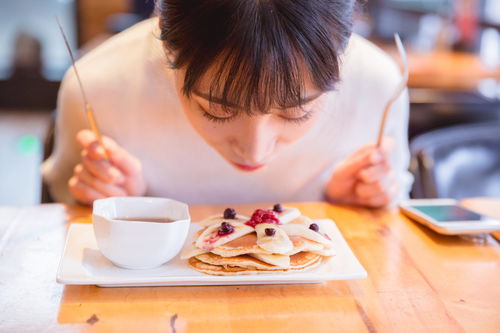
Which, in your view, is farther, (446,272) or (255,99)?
(446,272)

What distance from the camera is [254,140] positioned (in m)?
1.12

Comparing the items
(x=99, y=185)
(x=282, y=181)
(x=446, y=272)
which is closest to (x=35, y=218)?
(x=99, y=185)

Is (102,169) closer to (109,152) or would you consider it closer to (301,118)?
(109,152)

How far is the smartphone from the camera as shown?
4.30 ft

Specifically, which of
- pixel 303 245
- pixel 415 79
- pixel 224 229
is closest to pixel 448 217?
pixel 303 245

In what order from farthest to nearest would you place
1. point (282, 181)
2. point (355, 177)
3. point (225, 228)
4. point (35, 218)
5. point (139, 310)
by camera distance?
1. point (282, 181)
2. point (355, 177)
3. point (35, 218)
4. point (225, 228)
5. point (139, 310)

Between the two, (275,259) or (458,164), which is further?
(458,164)

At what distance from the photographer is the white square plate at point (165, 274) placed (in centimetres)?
102

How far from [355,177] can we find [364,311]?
1.88ft

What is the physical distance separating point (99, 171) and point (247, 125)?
0.46m

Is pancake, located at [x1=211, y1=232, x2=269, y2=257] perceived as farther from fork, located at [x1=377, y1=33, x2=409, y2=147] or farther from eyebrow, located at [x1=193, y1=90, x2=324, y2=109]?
fork, located at [x1=377, y1=33, x2=409, y2=147]

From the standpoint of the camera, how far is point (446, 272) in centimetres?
116

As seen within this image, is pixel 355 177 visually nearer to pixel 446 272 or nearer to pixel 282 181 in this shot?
pixel 282 181

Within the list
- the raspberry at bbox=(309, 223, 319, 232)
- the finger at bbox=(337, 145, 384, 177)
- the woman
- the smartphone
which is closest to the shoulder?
the woman
